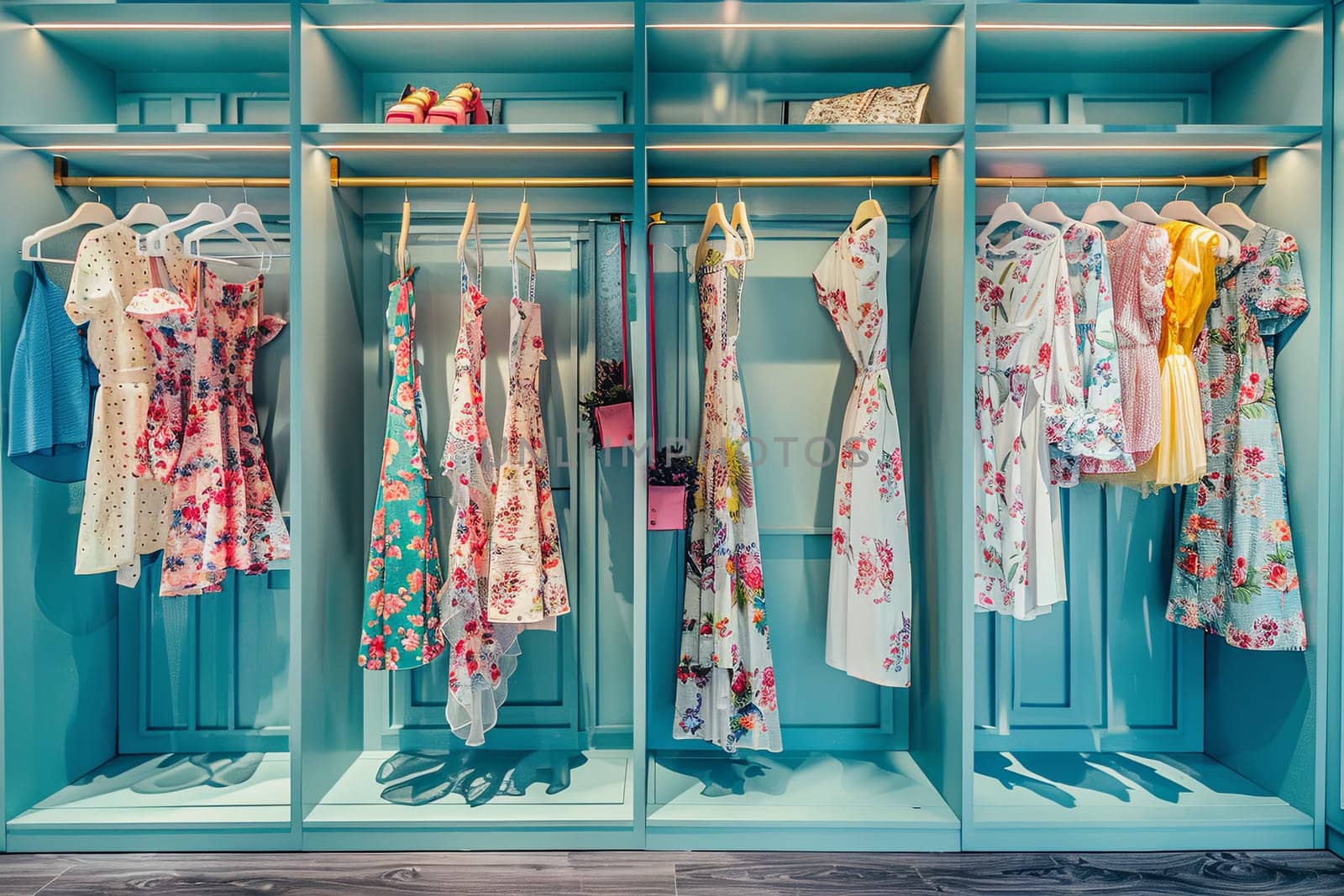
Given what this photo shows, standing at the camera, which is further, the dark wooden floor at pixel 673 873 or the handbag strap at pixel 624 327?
the handbag strap at pixel 624 327

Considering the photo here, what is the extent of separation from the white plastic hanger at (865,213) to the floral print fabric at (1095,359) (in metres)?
0.52

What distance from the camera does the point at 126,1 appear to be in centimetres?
191

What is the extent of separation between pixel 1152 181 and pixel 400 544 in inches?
97.0

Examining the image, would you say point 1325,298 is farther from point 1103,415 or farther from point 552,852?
point 552,852

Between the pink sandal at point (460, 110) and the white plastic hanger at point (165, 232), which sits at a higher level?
the pink sandal at point (460, 110)

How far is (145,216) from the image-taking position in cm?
212

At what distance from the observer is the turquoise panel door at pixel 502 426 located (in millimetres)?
2365

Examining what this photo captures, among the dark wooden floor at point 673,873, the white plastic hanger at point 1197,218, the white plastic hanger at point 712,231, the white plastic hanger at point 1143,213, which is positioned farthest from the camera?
the white plastic hanger at point 1143,213

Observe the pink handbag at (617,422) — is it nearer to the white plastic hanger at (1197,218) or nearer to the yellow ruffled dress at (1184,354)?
the yellow ruffled dress at (1184,354)

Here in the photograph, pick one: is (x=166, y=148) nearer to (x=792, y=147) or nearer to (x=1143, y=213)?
(x=792, y=147)

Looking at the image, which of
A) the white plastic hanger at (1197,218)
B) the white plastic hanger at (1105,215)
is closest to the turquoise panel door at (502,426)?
the white plastic hanger at (1105,215)

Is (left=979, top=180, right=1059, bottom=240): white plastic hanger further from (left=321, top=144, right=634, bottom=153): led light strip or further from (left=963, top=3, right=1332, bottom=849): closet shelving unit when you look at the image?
(left=321, top=144, right=634, bottom=153): led light strip

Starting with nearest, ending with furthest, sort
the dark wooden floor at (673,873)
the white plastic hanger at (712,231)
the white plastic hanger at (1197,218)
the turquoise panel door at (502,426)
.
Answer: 1. the dark wooden floor at (673,873)
2. the white plastic hanger at (712,231)
3. the white plastic hanger at (1197,218)
4. the turquoise panel door at (502,426)

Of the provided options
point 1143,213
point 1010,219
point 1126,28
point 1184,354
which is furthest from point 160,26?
point 1184,354
